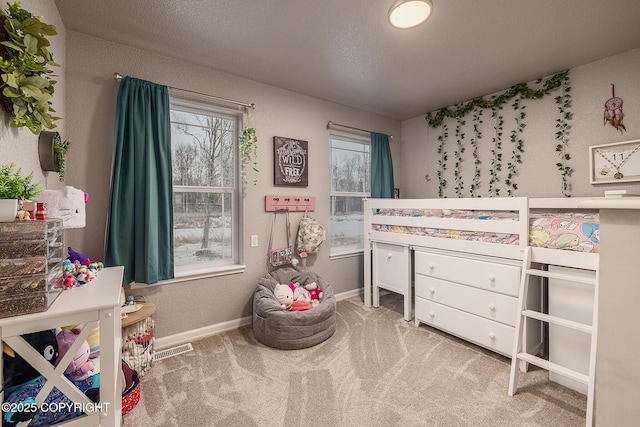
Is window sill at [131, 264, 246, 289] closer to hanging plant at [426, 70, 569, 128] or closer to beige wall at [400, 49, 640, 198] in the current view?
beige wall at [400, 49, 640, 198]

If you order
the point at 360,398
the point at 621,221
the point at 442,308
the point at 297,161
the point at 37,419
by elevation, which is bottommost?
the point at 360,398

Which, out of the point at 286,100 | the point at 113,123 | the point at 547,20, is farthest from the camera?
the point at 286,100

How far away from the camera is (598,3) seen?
5.97ft

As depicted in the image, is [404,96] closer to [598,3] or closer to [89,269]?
[598,3]

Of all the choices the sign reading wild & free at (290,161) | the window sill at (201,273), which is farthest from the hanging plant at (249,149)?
the window sill at (201,273)

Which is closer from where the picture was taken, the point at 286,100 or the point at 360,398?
the point at 360,398

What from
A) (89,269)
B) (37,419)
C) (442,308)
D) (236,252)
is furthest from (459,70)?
(37,419)

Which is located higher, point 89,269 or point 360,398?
point 89,269

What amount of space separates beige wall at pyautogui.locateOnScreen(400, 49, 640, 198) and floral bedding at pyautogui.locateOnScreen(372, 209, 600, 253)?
993 mm

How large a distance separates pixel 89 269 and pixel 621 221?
2.22 metres

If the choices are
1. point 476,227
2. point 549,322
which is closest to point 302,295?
point 476,227

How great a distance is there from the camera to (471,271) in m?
2.40

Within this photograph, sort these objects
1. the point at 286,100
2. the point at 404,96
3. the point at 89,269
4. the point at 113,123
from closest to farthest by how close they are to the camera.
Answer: the point at 89,269 < the point at 113,123 < the point at 286,100 < the point at 404,96

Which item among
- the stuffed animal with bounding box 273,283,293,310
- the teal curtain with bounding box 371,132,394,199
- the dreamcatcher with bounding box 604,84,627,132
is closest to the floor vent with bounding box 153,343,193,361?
the stuffed animal with bounding box 273,283,293,310
